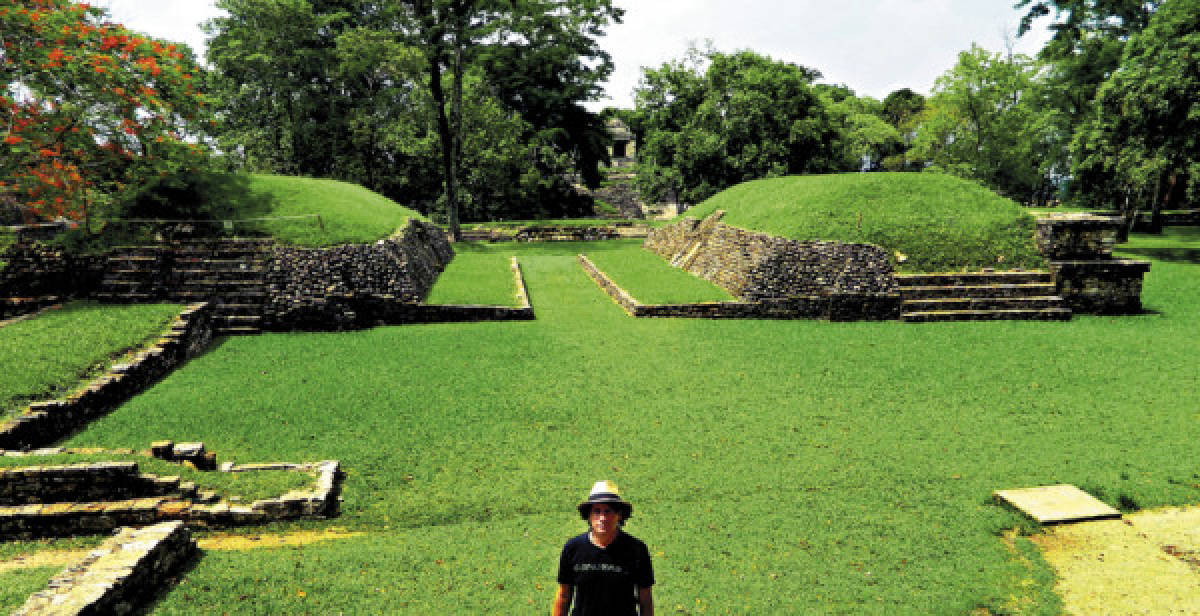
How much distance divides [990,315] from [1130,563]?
1090 centimetres

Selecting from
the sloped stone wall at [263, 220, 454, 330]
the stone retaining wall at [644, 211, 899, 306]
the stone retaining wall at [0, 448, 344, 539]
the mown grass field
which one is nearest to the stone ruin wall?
the stone retaining wall at [644, 211, 899, 306]

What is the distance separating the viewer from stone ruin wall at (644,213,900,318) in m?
15.4

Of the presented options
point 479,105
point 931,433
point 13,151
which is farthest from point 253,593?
point 479,105

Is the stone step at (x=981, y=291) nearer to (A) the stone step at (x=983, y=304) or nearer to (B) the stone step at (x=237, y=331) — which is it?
(A) the stone step at (x=983, y=304)

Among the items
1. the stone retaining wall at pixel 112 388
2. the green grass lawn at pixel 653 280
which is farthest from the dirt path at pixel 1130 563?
the stone retaining wall at pixel 112 388

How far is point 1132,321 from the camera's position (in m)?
14.8

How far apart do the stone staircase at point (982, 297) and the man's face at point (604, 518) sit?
1416 centimetres

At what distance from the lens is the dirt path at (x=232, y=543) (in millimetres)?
5812

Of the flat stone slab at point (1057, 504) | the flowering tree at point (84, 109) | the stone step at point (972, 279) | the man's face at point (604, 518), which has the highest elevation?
the flowering tree at point (84, 109)

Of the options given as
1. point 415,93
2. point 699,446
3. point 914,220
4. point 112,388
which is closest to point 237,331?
point 112,388

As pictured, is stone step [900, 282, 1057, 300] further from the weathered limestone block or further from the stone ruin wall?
the weathered limestone block

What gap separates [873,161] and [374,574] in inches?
2591

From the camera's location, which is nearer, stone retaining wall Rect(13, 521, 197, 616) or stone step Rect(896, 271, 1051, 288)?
stone retaining wall Rect(13, 521, 197, 616)

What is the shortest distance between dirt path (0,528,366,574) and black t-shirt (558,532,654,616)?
3.93 metres
